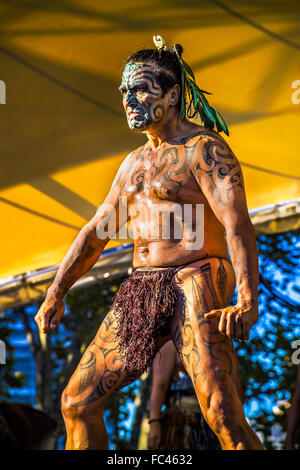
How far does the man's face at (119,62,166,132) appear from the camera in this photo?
2.96m

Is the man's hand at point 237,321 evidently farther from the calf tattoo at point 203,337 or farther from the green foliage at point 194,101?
the green foliage at point 194,101

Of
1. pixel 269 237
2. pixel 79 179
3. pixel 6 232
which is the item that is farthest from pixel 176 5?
pixel 269 237

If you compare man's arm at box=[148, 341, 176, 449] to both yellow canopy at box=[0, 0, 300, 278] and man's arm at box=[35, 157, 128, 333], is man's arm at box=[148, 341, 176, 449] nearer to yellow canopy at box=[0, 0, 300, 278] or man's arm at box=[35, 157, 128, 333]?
yellow canopy at box=[0, 0, 300, 278]

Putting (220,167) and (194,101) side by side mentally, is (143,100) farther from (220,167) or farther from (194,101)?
(220,167)

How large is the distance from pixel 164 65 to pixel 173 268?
0.89 metres

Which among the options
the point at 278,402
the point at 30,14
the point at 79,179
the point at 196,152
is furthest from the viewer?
the point at 278,402

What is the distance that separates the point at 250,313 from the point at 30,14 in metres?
2.88

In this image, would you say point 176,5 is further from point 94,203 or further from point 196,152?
point 196,152

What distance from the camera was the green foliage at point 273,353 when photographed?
6.66 m

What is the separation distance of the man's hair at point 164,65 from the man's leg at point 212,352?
787 millimetres

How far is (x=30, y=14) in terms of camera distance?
180 inches

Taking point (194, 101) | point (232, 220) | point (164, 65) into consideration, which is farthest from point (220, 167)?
point (164, 65)

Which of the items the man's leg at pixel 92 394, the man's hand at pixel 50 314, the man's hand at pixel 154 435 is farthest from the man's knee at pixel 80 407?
the man's hand at pixel 154 435

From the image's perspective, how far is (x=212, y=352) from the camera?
8.68ft
